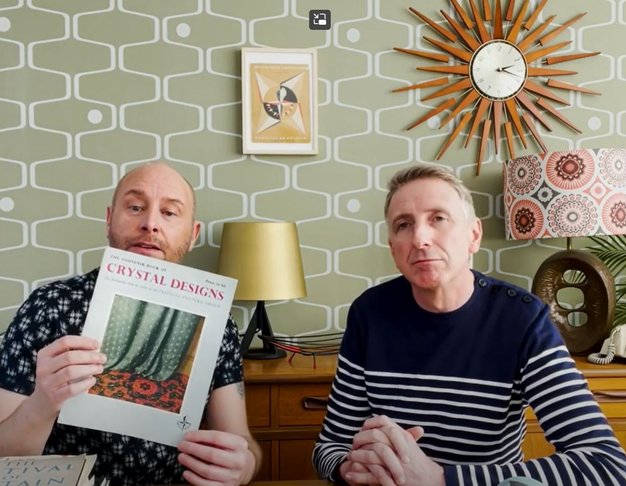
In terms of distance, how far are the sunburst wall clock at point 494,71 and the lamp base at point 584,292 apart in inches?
19.5

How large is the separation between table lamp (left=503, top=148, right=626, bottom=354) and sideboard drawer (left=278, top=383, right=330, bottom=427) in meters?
0.86

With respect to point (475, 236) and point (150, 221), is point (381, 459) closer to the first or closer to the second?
point (475, 236)

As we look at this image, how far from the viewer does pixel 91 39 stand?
2.07 metres

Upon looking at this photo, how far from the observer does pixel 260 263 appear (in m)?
1.83

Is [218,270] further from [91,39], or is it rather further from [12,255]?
[91,39]

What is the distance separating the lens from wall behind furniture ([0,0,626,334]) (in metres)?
2.05

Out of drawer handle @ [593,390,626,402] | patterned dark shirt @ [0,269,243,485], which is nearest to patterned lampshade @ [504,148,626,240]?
drawer handle @ [593,390,626,402]

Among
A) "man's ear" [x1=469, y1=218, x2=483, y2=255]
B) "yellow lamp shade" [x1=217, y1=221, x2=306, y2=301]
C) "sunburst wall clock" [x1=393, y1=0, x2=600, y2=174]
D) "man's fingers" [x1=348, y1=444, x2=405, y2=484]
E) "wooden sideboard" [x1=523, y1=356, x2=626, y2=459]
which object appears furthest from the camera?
"sunburst wall clock" [x1=393, y1=0, x2=600, y2=174]

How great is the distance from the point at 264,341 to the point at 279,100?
909mm

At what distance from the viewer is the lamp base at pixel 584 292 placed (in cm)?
185

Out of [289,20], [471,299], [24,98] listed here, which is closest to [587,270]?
[471,299]

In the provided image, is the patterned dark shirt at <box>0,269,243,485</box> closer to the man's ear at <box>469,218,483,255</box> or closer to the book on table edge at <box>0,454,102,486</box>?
the book on table edge at <box>0,454,102,486</box>

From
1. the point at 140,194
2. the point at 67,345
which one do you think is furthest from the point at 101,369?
the point at 140,194

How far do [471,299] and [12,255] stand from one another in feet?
5.56
